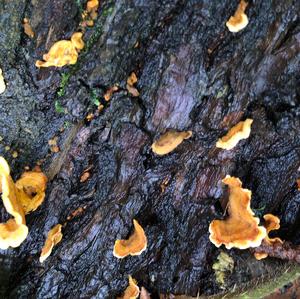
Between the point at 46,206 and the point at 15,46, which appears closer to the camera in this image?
the point at 15,46

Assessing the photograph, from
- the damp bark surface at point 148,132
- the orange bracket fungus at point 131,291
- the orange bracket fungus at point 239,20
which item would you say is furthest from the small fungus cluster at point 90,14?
the orange bracket fungus at point 131,291

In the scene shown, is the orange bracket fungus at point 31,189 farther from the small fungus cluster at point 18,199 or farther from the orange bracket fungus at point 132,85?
the orange bracket fungus at point 132,85

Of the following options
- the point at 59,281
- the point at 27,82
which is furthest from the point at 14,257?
the point at 27,82

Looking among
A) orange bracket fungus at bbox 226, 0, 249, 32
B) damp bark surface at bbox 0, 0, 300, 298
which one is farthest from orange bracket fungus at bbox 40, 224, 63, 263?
orange bracket fungus at bbox 226, 0, 249, 32

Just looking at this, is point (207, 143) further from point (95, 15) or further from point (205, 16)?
point (95, 15)

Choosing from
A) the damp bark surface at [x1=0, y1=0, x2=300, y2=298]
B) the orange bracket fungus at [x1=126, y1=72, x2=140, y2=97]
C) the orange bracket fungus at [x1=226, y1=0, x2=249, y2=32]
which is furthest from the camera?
the orange bracket fungus at [x1=126, y1=72, x2=140, y2=97]

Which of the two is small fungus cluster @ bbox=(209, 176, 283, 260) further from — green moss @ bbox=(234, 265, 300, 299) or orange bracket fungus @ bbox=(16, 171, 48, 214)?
orange bracket fungus @ bbox=(16, 171, 48, 214)
